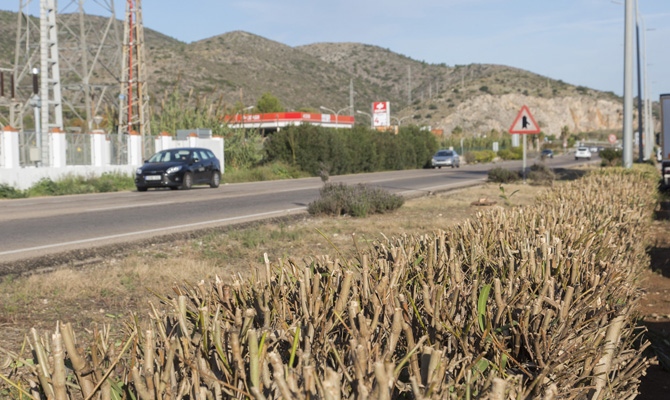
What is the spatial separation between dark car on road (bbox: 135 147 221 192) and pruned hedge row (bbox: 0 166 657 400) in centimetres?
2215

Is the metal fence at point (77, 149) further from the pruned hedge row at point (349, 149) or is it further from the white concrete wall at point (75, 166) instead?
the pruned hedge row at point (349, 149)

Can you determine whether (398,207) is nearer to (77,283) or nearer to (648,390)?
(77,283)

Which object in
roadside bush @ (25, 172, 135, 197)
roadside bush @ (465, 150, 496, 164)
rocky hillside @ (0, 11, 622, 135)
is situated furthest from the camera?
rocky hillside @ (0, 11, 622, 135)

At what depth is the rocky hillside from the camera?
353 feet

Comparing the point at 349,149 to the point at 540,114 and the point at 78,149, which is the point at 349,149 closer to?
the point at 78,149

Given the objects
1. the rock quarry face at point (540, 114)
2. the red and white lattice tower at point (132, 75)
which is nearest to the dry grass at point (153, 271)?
the red and white lattice tower at point (132, 75)

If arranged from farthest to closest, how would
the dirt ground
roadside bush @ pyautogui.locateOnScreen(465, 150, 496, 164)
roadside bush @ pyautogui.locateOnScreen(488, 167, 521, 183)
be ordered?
roadside bush @ pyautogui.locateOnScreen(465, 150, 496, 164) < roadside bush @ pyautogui.locateOnScreen(488, 167, 521, 183) < the dirt ground

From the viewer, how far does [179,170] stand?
26.8 m

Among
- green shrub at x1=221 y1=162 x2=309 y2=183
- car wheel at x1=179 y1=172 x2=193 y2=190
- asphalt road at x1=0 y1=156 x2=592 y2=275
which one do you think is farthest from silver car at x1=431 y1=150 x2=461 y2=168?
asphalt road at x1=0 y1=156 x2=592 y2=275

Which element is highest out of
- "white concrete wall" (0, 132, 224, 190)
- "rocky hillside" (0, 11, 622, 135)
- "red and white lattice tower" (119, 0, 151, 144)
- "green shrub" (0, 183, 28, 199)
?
"rocky hillside" (0, 11, 622, 135)

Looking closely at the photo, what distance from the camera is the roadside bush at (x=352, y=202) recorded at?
1531 cm

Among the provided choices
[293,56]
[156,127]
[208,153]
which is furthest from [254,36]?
[208,153]

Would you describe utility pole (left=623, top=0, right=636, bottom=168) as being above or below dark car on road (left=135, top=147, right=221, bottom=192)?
above

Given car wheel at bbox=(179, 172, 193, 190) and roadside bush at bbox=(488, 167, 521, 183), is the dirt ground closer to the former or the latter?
roadside bush at bbox=(488, 167, 521, 183)
